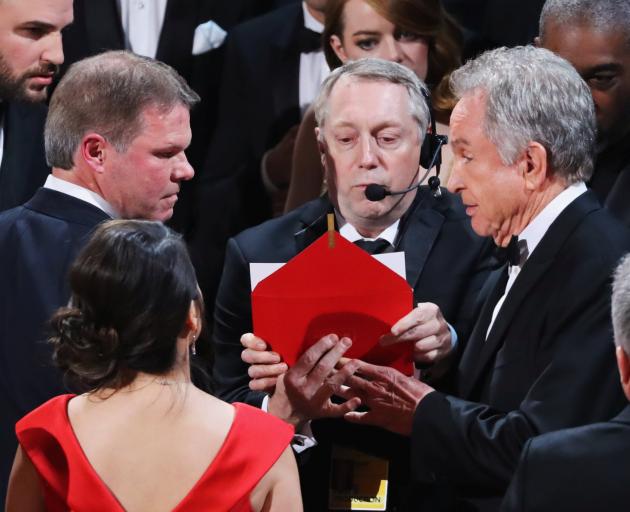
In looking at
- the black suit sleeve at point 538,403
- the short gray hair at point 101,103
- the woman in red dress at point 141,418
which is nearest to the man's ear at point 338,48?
the short gray hair at point 101,103

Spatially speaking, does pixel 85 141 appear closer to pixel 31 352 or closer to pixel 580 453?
pixel 31 352

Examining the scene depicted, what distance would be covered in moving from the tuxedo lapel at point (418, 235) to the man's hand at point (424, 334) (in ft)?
0.89

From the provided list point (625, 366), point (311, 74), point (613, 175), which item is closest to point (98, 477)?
point (625, 366)

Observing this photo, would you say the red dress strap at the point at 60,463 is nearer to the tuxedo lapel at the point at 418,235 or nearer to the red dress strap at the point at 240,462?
the red dress strap at the point at 240,462

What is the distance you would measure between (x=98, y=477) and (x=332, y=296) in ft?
2.40

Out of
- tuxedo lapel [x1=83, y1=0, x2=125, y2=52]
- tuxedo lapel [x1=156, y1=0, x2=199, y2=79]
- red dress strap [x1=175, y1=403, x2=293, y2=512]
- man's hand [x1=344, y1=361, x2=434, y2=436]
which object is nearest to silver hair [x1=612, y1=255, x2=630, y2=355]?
red dress strap [x1=175, y1=403, x2=293, y2=512]

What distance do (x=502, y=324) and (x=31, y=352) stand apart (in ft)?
3.75

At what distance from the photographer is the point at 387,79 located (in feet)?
11.7

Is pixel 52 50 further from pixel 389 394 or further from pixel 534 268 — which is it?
pixel 534 268

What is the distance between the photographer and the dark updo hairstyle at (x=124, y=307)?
2482mm

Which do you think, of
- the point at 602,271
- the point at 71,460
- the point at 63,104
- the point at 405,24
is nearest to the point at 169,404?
the point at 71,460

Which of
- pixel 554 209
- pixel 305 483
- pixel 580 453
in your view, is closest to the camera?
pixel 580 453

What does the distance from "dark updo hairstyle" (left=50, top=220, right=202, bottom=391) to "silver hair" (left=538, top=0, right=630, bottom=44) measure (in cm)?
191

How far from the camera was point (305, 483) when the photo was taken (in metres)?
3.27
